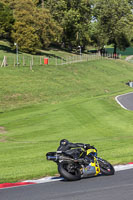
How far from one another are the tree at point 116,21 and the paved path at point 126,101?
58054 millimetres

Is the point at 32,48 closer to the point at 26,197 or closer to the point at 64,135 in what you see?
the point at 64,135

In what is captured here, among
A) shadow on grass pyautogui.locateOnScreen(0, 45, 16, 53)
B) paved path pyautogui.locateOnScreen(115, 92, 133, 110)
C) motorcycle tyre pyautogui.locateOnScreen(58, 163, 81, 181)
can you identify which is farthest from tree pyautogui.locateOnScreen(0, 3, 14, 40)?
Result: motorcycle tyre pyautogui.locateOnScreen(58, 163, 81, 181)

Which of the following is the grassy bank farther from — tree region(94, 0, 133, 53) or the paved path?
tree region(94, 0, 133, 53)

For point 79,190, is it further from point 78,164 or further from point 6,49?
point 6,49

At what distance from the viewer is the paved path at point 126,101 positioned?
42.9m

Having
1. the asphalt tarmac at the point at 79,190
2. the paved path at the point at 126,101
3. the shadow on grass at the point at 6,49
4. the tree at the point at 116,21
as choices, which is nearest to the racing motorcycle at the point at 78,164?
the asphalt tarmac at the point at 79,190

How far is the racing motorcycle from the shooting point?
38.1 ft

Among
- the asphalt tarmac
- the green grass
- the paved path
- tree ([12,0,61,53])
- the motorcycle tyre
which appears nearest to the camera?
the asphalt tarmac

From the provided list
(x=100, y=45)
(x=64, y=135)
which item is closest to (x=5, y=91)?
(x=64, y=135)

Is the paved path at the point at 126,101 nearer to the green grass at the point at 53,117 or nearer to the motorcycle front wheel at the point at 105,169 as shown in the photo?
the green grass at the point at 53,117

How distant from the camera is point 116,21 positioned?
356 ft

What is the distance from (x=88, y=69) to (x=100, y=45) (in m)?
34.3

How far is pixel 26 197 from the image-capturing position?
9953mm

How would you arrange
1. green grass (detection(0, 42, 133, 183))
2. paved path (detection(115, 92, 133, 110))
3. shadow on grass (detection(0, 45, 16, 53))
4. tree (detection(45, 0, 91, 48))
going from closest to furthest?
green grass (detection(0, 42, 133, 183)) → paved path (detection(115, 92, 133, 110)) → shadow on grass (detection(0, 45, 16, 53)) → tree (detection(45, 0, 91, 48))
